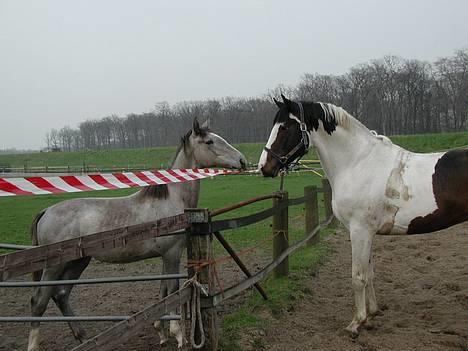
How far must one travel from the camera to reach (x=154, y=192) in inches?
180

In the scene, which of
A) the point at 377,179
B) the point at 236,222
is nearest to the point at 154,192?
the point at 236,222

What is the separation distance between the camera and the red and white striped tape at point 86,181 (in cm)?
338

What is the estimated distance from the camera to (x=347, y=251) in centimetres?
839

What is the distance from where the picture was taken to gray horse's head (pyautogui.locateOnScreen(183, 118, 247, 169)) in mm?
4996

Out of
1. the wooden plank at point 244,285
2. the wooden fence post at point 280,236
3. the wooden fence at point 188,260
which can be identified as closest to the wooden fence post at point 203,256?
the wooden fence at point 188,260

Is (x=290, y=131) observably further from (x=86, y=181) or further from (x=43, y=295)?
(x=43, y=295)

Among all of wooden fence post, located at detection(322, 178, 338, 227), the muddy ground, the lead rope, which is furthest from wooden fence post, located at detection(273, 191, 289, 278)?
wooden fence post, located at detection(322, 178, 338, 227)

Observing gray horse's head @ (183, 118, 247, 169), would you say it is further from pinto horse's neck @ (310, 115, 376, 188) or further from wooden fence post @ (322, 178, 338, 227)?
wooden fence post @ (322, 178, 338, 227)

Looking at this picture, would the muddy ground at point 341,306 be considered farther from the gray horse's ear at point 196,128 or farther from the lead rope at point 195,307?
the gray horse's ear at point 196,128

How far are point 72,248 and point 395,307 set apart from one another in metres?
4.30

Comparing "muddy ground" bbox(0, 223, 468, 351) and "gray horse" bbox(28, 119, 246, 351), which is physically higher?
"gray horse" bbox(28, 119, 246, 351)

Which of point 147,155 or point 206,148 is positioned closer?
point 206,148

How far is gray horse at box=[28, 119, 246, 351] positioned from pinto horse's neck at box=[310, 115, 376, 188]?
5.26 ft

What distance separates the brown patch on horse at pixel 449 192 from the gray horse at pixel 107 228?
262cm
